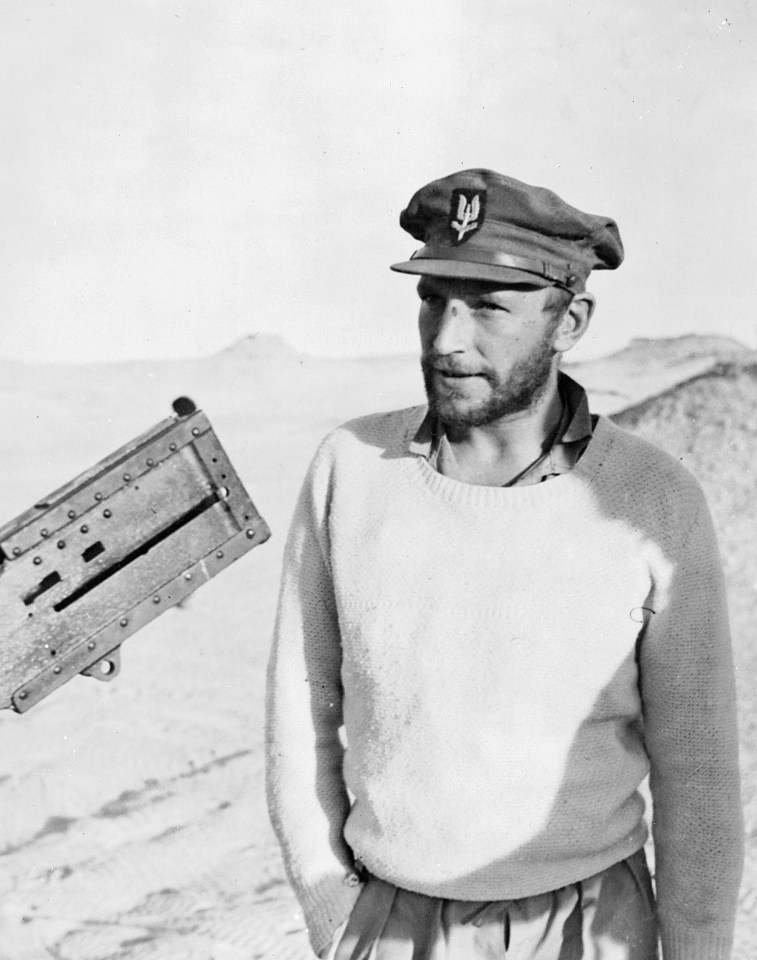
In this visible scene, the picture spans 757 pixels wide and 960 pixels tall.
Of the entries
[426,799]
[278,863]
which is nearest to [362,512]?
[426,799]

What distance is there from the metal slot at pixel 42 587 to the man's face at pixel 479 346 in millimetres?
798

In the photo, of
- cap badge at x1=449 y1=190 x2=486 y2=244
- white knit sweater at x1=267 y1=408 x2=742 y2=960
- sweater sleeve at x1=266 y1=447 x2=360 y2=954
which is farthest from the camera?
sweater sleeve at x1=266 y1=447 x2=360 y2=954

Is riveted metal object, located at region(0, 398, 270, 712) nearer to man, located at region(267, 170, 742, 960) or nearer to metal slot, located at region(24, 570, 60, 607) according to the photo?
metal slot, located at region(24, 570, 60, 607)

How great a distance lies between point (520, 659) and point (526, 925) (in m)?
0.48

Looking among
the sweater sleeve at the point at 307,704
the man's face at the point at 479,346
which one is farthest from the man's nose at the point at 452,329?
the sweater sleeve at the point at 307,704

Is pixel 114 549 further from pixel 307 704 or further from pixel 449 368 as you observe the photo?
pixel 449 368

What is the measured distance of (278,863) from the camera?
6230 mm

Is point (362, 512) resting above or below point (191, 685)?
above

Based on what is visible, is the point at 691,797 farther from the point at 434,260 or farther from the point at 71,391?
the point at 71,391

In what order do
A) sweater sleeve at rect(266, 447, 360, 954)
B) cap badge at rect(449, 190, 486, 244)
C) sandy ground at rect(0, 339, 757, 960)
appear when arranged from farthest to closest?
sandy ground at rect(0, 339, 757, 960) < sweater sleeve at rect(266, 447, 360, 954) < cap badge at rect(449, 190, 486, 244)

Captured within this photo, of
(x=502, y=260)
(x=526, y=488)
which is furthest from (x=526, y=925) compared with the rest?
(x=502, y=260)

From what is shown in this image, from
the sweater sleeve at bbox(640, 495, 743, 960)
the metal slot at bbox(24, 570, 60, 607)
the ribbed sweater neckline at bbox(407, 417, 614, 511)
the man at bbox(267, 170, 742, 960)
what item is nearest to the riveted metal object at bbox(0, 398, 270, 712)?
the metal slot at bbox(24, 570, 60, 607)

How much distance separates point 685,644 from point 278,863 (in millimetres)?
4174

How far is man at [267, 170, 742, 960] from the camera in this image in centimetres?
245
